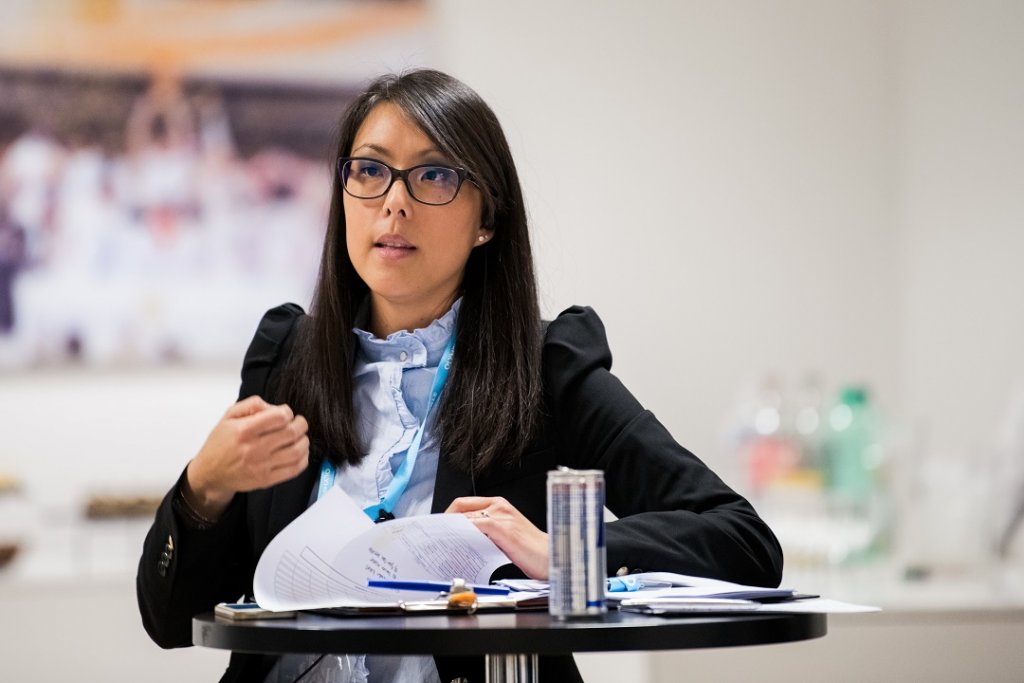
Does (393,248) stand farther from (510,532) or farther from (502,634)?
(502,634)

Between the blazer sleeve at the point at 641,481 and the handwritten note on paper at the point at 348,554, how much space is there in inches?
10.5

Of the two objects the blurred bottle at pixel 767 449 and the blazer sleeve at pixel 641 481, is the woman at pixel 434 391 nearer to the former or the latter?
the blazer sleeve at pixel 641 481

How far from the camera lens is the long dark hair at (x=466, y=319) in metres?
1.89

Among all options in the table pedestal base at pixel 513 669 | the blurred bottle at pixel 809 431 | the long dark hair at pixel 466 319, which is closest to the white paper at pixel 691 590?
the table pedestal base at pixel 513 669

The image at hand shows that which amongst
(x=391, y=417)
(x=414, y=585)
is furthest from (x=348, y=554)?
(x=391, y=417)

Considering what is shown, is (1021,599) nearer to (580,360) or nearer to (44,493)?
(580,360)

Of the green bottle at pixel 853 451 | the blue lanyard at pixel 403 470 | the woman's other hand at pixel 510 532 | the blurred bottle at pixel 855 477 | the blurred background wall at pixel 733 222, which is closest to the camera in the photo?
the woman's other hand at pixel 510 532

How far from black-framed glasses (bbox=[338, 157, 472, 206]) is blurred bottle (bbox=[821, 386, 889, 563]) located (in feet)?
6.02

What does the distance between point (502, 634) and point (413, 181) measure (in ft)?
2.81

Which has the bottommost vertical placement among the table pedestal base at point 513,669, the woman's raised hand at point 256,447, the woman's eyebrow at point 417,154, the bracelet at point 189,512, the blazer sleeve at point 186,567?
the table pedestal base at point 513,669

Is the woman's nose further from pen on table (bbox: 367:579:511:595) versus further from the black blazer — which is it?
pen on table (bbox: 367:579:511:595)

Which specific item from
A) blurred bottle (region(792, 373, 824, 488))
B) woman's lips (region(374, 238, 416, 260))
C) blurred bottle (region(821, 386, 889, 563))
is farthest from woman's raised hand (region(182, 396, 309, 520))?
blurred bottle (region(792, 373, 824, 488))

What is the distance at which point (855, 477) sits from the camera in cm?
364

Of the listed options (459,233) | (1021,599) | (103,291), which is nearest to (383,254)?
(459,233)
